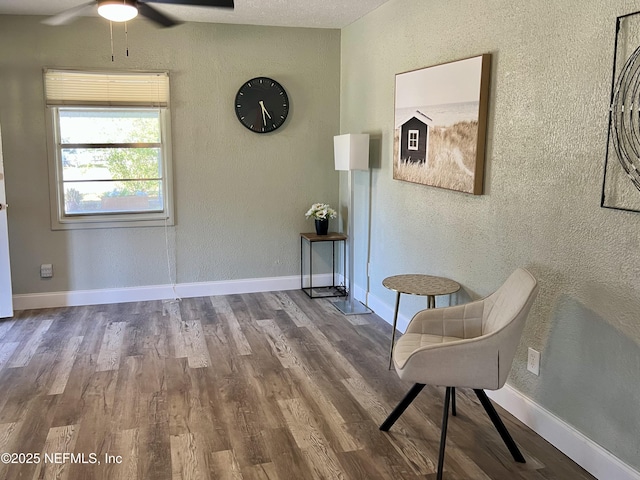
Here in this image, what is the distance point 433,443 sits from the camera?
8.91ft

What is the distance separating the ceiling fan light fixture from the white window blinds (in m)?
1.87

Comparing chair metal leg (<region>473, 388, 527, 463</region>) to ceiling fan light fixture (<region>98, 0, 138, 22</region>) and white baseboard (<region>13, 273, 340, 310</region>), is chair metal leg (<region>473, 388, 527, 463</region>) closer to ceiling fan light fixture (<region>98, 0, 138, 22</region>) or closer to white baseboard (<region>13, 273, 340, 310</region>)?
ceiling fan light fixture (<region>98, 0, 138, 22</region>)

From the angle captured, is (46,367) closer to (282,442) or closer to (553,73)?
(282,442)

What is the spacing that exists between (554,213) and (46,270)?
4.08 m

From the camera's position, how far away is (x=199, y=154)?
16.7 feet

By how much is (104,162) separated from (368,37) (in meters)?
2.44

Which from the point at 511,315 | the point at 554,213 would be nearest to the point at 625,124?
the point at 554,213

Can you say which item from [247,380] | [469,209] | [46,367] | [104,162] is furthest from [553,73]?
[104,162]

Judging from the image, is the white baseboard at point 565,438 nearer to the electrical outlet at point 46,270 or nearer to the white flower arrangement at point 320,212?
the white flower arrangement at point 320,212

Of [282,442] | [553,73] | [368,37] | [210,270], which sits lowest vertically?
[282,442]

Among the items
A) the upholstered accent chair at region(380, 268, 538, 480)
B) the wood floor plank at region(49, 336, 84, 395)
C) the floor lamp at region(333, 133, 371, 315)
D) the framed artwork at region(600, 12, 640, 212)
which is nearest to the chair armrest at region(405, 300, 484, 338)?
the upholstered accent chair at region(380, 268, 538, 480)

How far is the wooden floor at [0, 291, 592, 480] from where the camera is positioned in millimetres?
2525

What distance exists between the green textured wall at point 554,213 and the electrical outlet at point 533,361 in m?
0.03

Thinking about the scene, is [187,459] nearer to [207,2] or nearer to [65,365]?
[65,365]
